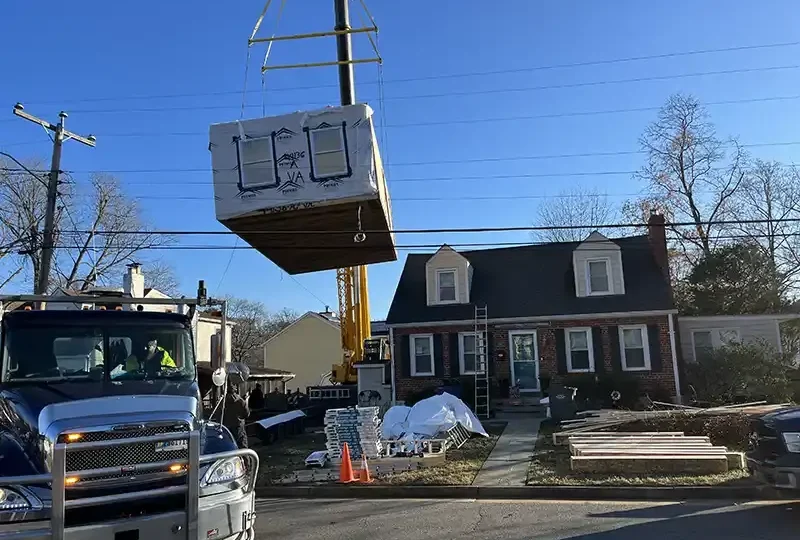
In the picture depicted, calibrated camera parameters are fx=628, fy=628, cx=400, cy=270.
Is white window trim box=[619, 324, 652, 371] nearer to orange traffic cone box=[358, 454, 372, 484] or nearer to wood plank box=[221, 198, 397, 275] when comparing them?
wood plank box=[221, 198, 397, 275]

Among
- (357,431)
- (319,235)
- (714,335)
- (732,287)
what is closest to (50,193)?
(319,235)

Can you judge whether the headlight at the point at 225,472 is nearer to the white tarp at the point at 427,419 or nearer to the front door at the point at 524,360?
the white tarp at the point at 427,419

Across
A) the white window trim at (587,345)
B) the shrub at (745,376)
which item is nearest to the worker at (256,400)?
the white window trim at (587,345)

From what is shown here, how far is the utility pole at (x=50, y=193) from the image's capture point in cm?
1688

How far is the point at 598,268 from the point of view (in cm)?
2302

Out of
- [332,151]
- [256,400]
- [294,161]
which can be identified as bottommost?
[256,400]

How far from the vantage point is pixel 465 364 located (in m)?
23.0

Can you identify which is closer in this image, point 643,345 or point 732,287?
point 643,345

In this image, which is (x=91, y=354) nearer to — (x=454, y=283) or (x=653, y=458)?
(x=653, y=458)

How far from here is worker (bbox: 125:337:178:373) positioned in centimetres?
611

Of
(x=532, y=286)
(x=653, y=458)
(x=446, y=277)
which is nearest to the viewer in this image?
(x=653, y=458)

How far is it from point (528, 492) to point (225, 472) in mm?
6028

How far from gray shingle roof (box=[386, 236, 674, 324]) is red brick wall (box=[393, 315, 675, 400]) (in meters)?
0.41

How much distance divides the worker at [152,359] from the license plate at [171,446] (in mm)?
1606
